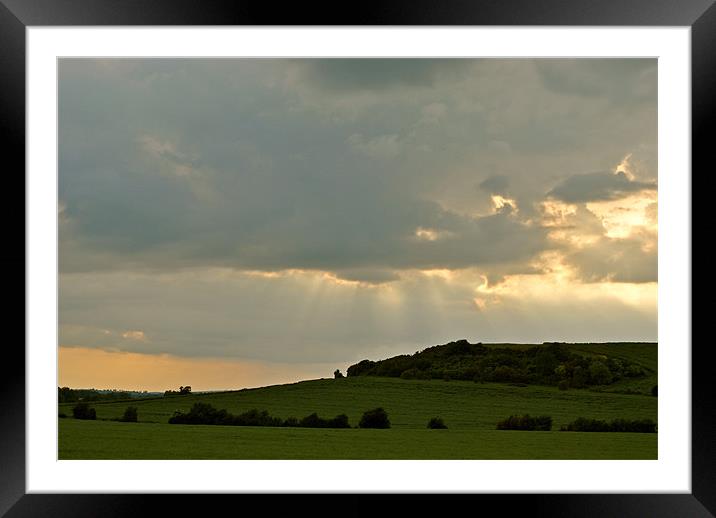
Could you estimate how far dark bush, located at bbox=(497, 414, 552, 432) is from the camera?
8.18 meters

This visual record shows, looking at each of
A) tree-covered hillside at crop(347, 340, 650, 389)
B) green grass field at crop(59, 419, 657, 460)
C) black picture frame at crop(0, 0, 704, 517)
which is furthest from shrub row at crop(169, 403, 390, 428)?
black picture frame at crop(0, 0, 704, 517)

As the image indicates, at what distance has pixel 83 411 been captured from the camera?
23.1ft

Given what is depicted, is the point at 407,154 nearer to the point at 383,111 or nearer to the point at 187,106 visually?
the point at 383,111

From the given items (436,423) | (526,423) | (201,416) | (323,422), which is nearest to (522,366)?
(526,423)

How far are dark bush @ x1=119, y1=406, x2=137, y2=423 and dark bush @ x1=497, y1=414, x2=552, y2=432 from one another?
430 cm

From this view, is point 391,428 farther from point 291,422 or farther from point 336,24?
point 336,24

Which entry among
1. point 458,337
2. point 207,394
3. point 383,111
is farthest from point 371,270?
point 207,394

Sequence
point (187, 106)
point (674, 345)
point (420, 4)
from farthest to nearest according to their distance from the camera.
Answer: point (187, 106), point (674, 345), point (420, 4)

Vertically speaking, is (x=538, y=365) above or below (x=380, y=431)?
above

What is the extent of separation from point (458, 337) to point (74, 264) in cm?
436

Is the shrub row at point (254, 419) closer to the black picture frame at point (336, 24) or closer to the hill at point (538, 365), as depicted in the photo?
the hill at point (538, 365)

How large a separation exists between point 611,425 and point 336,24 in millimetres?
7133

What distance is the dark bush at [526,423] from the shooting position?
818cm

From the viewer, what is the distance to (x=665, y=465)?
2988mm
